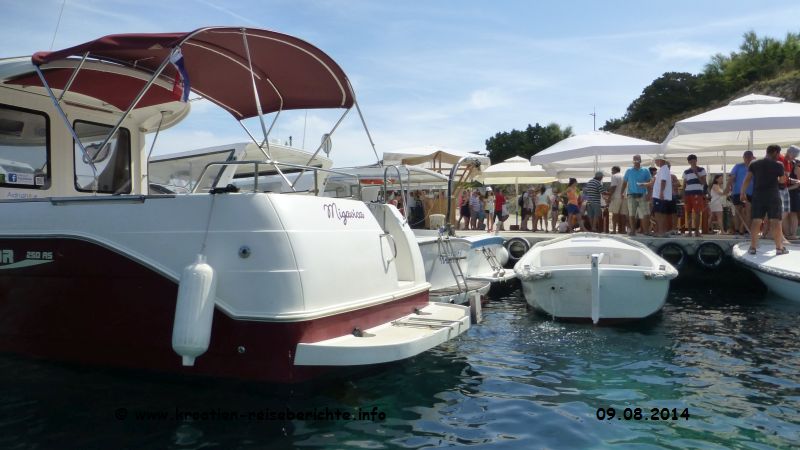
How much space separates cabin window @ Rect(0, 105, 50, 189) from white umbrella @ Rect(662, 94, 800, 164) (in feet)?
34.9

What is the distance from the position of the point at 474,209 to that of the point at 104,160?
1502cm

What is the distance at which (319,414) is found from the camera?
4.93 m

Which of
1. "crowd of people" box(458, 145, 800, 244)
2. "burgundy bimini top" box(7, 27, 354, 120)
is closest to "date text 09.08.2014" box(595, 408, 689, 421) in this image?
"burgundy bimini top" box(7, 27, 354, 120)

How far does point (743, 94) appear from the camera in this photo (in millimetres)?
44406

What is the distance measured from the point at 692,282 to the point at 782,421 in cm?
863

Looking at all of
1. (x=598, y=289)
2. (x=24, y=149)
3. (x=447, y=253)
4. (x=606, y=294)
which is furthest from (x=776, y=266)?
(x=24, y=149)

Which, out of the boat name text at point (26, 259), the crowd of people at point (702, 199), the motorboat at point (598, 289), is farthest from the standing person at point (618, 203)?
the boat name text at point (26, 259)

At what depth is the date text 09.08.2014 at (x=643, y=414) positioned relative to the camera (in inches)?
201

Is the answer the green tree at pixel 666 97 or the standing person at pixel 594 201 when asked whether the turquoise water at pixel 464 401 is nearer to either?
the standing person at pixel 594 201

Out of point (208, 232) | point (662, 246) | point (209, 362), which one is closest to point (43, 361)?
point (209, 362)

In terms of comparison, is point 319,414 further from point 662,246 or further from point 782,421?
point 662,246

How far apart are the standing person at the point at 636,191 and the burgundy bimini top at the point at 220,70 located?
9050mm

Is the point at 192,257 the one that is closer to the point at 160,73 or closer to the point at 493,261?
the point at 160,73

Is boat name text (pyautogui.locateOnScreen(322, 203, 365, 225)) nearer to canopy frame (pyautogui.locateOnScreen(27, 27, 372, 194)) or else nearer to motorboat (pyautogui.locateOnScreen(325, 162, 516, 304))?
canopy frame (pyautogui.locateOnScreen(27, 27, 372, 194))
